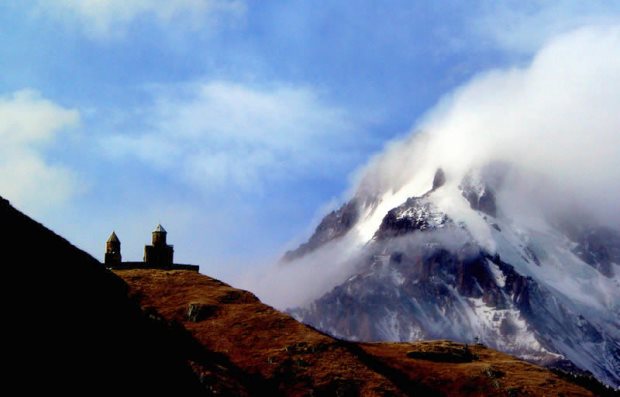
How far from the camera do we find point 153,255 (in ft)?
451

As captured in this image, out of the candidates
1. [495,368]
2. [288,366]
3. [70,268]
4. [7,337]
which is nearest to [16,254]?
[70,268]

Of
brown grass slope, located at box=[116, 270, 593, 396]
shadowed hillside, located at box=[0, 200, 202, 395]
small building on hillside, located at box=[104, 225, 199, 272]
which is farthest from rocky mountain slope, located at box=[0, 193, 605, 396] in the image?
small building on hillside, located at box=[104, 225, 199, 272]

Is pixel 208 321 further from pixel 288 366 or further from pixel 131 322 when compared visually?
pixel 131 322

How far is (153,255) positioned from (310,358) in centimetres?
4712

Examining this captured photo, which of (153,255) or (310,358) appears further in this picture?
(153,255)

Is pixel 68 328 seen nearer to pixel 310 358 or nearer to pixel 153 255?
pixel 310 358

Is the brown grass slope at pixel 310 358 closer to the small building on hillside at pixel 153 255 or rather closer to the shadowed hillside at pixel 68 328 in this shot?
the small building on hillside at pixel 153 255

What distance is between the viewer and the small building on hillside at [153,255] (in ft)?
436

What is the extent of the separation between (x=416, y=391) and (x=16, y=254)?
65.4 metres

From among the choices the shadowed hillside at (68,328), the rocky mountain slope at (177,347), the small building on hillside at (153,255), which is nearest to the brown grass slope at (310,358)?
the rocky mountain slope at (177,347)

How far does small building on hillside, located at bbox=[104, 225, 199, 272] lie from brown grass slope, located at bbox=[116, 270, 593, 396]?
639 cm

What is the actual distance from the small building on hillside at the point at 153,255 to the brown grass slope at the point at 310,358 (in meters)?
6.39

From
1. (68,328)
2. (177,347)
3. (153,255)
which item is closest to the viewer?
(68,328)

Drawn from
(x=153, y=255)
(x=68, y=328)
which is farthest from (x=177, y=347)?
(x=153, y=255)
